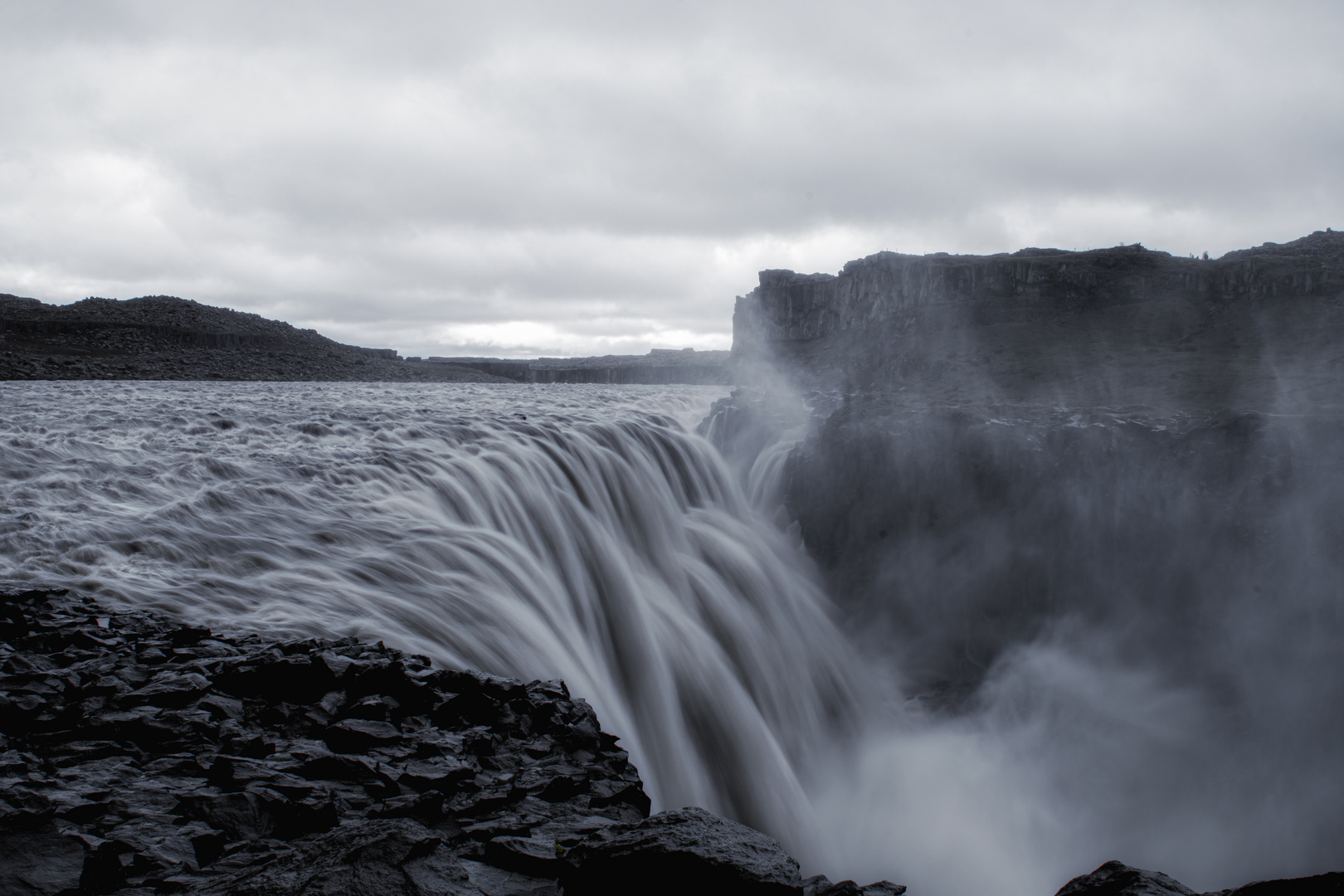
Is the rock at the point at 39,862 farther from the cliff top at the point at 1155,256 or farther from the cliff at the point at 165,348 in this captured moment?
the cliff at the point at 165,348

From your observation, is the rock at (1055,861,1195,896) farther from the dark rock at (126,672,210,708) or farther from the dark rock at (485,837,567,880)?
the dark rock at (126,672,210,708)

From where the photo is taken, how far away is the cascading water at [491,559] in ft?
24.1

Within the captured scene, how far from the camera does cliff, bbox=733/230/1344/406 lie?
22516 mm

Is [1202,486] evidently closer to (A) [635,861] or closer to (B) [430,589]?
(B) [430,589]

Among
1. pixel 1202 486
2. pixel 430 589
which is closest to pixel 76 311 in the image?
pixel 430 589

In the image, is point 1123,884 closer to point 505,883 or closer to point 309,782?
point 505,883

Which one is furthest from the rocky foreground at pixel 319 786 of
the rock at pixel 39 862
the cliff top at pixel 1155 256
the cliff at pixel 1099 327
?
the cliff top at pixel 1155 256

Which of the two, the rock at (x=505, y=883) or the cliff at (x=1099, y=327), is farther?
the cliff at (x=1099, y=327)

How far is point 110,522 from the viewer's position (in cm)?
852

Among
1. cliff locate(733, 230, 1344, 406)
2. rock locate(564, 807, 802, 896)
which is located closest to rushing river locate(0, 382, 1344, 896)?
rock locate(564, 807, 802, 896)

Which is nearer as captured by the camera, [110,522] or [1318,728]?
[110,522]

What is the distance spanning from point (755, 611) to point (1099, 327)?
3252 centimetres

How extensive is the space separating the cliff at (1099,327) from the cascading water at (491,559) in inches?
462

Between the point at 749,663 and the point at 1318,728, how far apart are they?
997 centimetres
